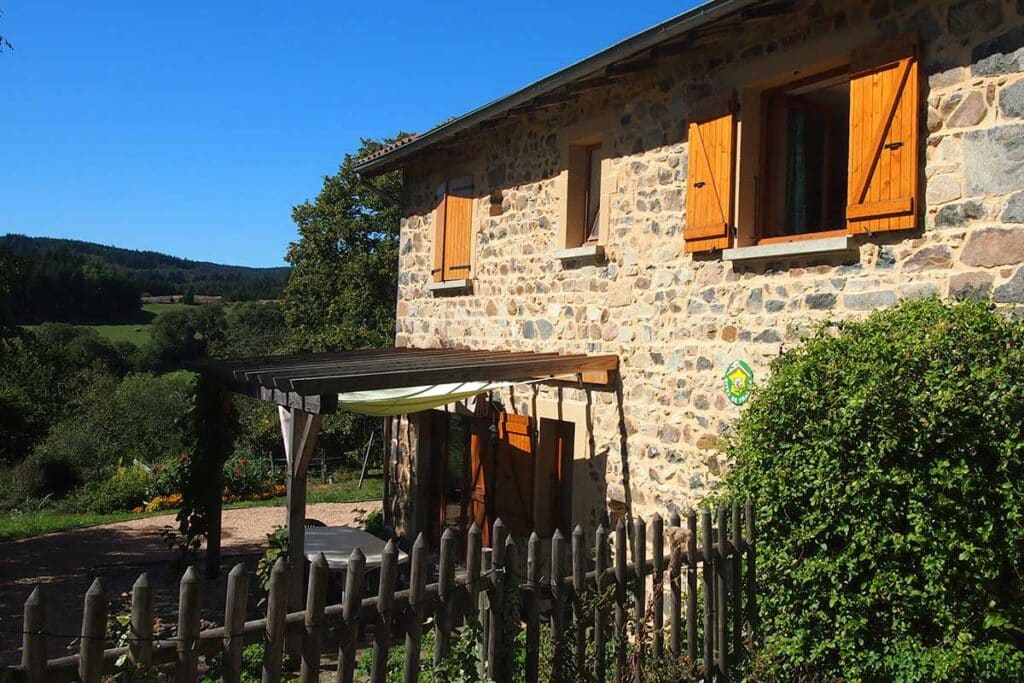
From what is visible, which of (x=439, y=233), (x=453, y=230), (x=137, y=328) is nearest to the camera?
(x=453, y=230)

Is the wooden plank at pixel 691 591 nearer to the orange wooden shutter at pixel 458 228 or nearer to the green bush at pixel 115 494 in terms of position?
the orange wooden shutter at pixel 458 228

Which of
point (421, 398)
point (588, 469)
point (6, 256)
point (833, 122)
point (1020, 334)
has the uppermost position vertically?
point (833, 122)

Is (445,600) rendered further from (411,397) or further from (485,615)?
(411,397)

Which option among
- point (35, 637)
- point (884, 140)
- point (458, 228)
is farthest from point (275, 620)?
point (458, 228)

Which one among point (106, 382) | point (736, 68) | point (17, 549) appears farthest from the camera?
point (106, 382)

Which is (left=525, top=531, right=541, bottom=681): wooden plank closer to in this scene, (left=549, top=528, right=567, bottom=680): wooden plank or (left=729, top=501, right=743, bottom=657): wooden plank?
(left=549, top=528, right=567, bottom=680): wooden plank

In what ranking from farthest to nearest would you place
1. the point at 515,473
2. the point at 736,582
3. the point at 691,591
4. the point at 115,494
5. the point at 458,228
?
the point at 115,494, the point at 458,228, the point at 515,473, the point at 736,582, the point at 691,591

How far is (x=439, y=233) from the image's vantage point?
9734mm

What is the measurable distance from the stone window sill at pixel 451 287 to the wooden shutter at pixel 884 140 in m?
4.93

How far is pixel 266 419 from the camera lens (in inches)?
770

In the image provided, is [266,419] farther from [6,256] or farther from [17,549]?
[6,256]

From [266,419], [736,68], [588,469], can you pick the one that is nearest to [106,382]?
[266,419]

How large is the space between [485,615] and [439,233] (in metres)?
6.87

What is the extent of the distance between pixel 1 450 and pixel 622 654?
18554mm
